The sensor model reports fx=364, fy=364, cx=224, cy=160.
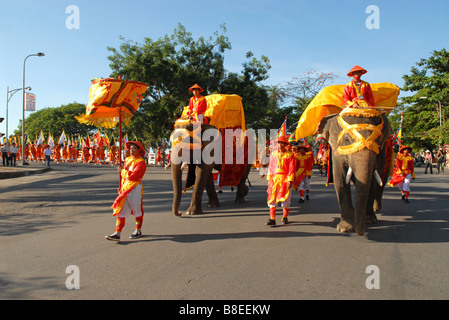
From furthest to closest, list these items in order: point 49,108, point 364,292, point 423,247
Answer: point 49,108
point 423,247
point 364,292

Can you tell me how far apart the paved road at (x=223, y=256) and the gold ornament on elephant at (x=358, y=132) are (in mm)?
1436

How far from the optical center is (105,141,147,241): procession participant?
222 inches

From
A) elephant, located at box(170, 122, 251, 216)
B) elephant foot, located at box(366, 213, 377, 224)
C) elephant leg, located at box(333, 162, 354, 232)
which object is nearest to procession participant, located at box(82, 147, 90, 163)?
elephant, located at box(170, 122, 251, 216)

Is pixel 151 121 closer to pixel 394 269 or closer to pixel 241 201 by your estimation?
pixel 241 201

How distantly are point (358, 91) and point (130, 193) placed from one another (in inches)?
170

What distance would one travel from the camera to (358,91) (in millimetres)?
6508

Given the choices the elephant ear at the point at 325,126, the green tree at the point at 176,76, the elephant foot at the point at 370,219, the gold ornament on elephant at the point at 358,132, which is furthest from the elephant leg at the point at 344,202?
the green tree at the point at 176,76

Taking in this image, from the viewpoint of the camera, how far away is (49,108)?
6662 centimetres

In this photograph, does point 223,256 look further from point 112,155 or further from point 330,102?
point 112,155

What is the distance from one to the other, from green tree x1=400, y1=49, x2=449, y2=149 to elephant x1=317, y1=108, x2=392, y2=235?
108 ft

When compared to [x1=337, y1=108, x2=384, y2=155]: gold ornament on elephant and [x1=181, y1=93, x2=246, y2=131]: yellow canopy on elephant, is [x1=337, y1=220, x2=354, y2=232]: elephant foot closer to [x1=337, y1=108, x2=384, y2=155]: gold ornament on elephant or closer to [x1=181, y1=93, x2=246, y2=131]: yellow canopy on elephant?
[x1=337, y1=108, x2=384, y2=155]: gold ornament on elephant

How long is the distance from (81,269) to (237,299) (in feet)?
6.54
